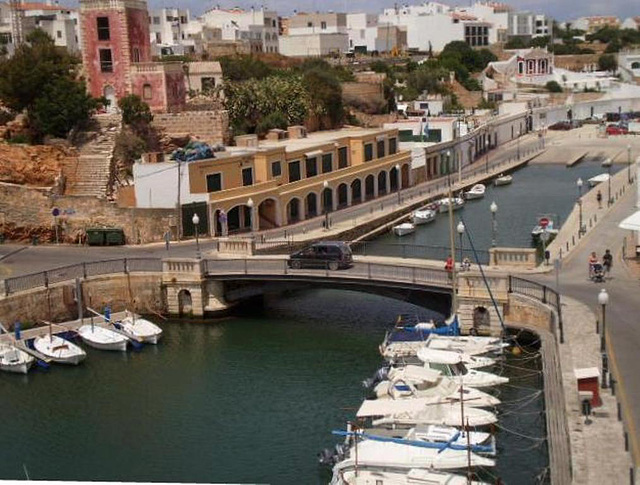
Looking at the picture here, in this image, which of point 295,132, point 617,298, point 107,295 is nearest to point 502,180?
point 295,132

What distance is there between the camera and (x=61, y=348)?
34.4m

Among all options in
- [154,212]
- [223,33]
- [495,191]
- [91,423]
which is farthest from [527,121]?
[91,423]

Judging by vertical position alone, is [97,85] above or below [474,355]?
above

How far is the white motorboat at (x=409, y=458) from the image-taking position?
22484 millimetres

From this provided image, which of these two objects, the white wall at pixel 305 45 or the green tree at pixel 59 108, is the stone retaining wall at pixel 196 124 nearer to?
the green tree at pixel 59 108

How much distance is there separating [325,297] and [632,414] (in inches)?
825

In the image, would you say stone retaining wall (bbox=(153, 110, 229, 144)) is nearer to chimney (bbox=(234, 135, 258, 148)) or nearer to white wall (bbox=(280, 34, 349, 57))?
chimney (bbox=(234, 135, 258, 148))

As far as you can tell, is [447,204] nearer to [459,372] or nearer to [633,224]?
[633,224]

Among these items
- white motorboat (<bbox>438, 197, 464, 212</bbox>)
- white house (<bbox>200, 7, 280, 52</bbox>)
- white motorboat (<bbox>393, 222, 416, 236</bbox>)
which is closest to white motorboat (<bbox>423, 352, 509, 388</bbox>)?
white motorboat (<bbox>393, 222, 416, 236</bbox>)

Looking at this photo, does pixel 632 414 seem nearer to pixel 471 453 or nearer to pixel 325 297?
pixel 471 453

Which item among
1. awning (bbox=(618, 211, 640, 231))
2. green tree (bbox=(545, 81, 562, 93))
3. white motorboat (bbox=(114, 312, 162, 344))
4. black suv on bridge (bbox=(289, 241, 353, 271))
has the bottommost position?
white motorboat (bbox=(114, 312, 162, 344))

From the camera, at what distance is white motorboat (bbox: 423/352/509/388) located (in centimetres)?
2823

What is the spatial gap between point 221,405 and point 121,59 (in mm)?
38122

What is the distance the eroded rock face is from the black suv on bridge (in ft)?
62.2
